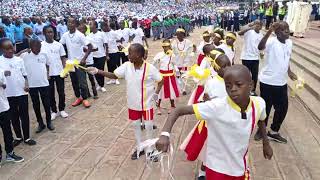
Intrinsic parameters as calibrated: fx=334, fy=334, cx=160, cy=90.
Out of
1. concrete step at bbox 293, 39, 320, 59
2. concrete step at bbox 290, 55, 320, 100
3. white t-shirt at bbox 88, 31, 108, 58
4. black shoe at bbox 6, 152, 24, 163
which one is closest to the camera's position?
black shoe at bbox 6, 152, 24, 163

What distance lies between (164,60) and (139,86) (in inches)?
110

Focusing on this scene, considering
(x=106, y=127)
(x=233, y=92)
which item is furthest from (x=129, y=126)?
(x=233, y=92)

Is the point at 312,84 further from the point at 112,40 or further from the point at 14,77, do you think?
the point at 14,77

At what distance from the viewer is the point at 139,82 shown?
16.1 ft

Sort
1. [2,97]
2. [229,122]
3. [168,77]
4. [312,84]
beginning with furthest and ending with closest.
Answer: [312,84] < [168,77] < [2,97] < [229,122]

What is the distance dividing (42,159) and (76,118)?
2178mm

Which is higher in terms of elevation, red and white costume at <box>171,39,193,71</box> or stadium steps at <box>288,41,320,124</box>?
red and white costume at <box>171,39,193,71</box>

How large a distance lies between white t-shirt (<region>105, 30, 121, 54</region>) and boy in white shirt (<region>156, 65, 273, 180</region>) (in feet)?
26.7

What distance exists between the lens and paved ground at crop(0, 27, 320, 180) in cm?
489

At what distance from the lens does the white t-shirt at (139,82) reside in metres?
4.89

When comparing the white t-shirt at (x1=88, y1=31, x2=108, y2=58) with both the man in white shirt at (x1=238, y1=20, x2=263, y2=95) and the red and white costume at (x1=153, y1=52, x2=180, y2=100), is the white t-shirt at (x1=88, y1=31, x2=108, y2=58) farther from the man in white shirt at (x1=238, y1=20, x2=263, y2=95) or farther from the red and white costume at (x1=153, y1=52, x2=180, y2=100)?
the man in white shirt at (x1=238, y1=20, x2=263, y2=95)

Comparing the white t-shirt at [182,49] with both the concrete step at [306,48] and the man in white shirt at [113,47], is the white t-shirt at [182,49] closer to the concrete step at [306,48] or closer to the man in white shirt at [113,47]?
the man in white shirt at [113,47]

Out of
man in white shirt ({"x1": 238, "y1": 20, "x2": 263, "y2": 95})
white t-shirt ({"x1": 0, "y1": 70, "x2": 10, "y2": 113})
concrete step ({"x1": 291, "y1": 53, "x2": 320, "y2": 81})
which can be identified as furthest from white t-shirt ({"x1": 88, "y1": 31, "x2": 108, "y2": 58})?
concrete step ({"x1": 291, "y1": 53, "x2": 320, "y2": 81})

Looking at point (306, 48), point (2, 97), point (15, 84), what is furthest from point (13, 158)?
point (306, 48)
